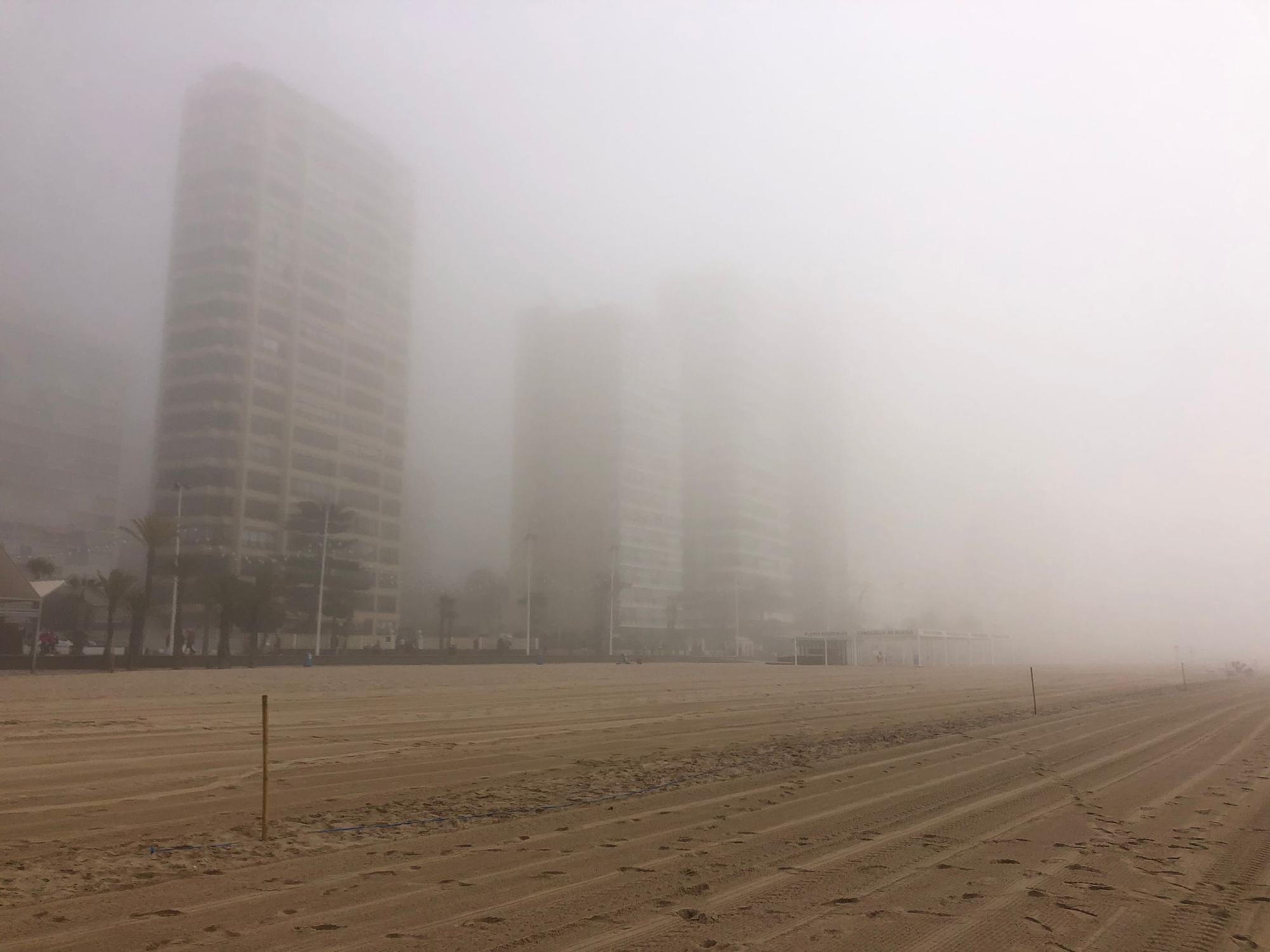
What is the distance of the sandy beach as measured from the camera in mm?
5547

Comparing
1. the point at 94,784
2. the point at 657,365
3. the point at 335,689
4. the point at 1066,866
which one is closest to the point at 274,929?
the point at 1066,866

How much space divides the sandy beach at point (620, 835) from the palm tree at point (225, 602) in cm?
2495

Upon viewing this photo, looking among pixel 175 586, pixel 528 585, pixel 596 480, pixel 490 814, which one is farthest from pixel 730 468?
pixel 490 814

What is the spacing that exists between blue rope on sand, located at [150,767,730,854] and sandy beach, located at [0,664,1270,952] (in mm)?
55

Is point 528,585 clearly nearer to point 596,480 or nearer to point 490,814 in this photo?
point 596,480

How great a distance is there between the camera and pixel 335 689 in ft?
91.3

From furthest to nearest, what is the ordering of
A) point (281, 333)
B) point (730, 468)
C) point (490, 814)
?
1. point (730, 468)
2. point (281, 333)
3. point (490, 814)

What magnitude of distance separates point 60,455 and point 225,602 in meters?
65.5

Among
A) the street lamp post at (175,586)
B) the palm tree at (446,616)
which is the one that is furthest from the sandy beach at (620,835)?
the palm tree at (446,616)

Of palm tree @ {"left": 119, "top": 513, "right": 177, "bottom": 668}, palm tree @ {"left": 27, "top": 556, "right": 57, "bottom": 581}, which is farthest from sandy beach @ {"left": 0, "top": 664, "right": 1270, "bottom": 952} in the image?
palm tree @ {"left": 27, "top": 556, "right": 57, "bottom": 581}

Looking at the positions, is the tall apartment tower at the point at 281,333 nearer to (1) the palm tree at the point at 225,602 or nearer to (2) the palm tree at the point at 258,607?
(2) the palm tree at the point at 258,607

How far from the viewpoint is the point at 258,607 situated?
173ft

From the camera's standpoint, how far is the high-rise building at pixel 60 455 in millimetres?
91750

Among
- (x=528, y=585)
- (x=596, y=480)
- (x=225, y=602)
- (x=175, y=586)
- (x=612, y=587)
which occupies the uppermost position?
(x=596, y=480)
